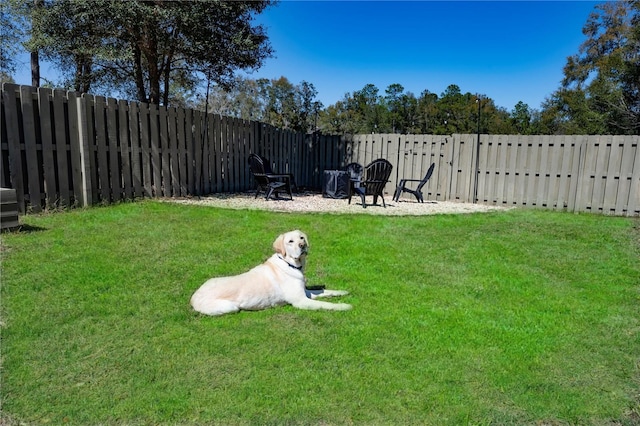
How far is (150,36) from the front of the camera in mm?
9945

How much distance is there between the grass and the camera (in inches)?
84.4

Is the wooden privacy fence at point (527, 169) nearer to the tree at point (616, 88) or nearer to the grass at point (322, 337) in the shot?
the grass at point (322, 337)

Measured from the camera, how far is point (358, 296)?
378 centimetres

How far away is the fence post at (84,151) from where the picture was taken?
693cm

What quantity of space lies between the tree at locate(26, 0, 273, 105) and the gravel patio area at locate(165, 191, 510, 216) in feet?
12.9

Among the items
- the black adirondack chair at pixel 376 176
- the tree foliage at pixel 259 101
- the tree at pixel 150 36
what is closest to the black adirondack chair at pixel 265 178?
the black adirondack chair at pixel 376 176

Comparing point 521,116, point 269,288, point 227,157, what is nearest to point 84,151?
point 227,157

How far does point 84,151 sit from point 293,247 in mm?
5504

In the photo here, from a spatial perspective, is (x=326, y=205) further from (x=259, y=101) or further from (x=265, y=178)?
(x=259, y=101)

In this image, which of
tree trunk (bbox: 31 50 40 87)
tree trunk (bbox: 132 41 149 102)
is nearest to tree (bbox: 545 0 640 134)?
tree trunk (bbox: 132 41 149 102)

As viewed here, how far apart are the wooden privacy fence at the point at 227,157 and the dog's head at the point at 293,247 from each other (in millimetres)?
4985

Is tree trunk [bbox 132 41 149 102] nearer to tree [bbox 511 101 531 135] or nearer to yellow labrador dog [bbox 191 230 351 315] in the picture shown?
yellow labrador dog [bbox 191 230 351 315]

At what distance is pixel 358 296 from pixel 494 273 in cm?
185

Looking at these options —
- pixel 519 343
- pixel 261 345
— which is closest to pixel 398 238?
pixel 519 343
